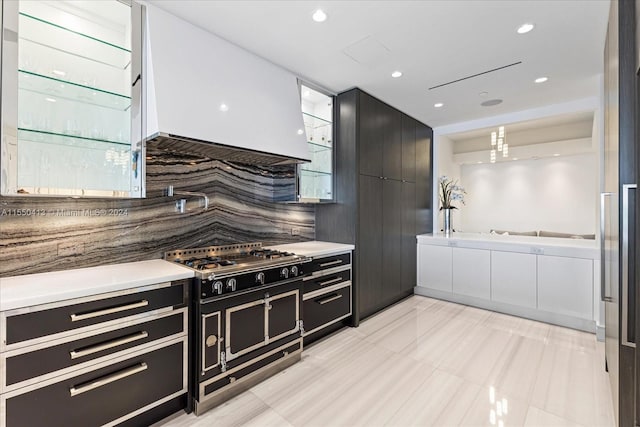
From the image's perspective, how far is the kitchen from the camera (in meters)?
1.59

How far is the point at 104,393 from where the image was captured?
1.52m

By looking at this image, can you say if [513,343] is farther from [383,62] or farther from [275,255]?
[383,62]

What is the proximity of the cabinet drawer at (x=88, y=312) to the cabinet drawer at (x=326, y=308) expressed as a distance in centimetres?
120

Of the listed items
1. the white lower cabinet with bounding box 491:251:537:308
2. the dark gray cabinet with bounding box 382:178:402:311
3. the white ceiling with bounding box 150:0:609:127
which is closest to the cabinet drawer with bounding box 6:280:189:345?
the white ceiling with bounding box 150:0:609:127

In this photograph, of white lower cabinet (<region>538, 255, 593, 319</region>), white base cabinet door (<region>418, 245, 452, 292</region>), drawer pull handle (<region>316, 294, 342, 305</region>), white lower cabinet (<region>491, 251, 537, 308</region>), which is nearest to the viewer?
drawer pull handle (<region>316, 294, 342, 305</region>)

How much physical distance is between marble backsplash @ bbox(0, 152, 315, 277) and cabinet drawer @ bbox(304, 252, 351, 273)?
2.05 feet

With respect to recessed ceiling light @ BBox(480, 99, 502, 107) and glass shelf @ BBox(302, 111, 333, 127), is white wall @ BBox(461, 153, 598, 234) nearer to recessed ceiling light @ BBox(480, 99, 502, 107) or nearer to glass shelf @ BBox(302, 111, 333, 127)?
recessed ceiling light @ BBox(480, 99, 502, 107)

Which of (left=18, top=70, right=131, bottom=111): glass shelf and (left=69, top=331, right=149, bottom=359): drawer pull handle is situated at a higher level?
(left=18, top=70, right=131, bottom=111): glass shelf

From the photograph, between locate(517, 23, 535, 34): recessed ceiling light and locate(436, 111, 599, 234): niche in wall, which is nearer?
locate(517, 23, 535, 34): recessed ceiling light

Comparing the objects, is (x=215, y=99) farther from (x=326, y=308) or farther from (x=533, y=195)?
(x=533, y=195)

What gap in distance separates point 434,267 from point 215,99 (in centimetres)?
353

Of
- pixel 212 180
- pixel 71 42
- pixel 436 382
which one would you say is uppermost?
pixel 71 42

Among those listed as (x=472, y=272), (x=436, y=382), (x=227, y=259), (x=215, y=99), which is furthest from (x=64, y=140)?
(x=472, y=272)

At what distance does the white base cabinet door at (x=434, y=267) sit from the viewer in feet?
13.2
